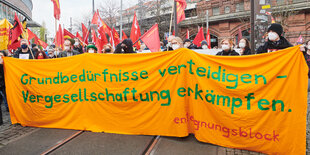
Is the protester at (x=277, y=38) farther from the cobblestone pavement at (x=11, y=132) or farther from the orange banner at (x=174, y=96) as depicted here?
the cobblestone pavement at (x=11, y=132)

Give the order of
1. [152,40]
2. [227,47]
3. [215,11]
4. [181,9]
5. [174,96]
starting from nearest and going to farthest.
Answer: [174,96]
[227,47]
[152,40]
[181,9]
[215,11]

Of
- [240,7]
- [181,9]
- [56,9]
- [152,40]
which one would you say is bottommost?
[152,40]

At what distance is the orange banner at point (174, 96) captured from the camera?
3264mm

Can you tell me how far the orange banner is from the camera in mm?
3264

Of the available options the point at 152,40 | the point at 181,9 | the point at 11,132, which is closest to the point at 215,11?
the point at 181,9

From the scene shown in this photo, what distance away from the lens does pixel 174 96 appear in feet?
13.3

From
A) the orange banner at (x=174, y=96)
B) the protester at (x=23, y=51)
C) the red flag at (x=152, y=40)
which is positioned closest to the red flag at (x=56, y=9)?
the protester at (x=23, y=51)

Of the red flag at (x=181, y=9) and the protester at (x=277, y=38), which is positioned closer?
the protester at (x=277, y=38)

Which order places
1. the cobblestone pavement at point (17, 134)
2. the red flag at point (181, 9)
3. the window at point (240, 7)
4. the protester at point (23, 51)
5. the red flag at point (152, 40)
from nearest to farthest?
1. the cobblestone pavement at point (17, 134)
2. the red flag at point (152, 40)
3. the protester at point (23, 51)
4. the red flag at point (181, 9)
5. the window at point (240, 7)

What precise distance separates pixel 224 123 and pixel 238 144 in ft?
1.29

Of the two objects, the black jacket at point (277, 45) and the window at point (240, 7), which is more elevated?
the window at point (240, 7)

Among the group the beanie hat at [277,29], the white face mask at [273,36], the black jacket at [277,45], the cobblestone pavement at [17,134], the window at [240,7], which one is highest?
the window at [240,7]

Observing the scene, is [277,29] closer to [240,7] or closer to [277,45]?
[277,45]

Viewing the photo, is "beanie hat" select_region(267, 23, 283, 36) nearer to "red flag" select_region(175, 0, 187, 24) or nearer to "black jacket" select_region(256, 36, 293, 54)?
"black jacket" select_region(256, 36, 293, 54)
